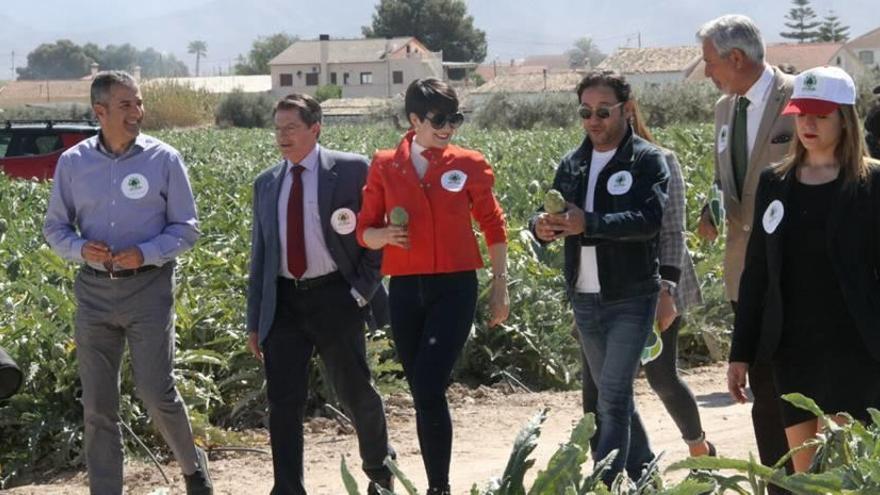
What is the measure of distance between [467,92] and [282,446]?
285 feet

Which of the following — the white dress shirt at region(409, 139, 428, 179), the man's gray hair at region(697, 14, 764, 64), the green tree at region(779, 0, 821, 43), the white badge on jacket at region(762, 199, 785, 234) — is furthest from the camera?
the green tree at region(779, 0, 821, 43)

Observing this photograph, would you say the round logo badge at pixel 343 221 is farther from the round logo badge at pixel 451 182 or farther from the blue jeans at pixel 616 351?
the blue jeans at pixel 616 351

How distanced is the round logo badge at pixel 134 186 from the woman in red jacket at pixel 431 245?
2.91ft

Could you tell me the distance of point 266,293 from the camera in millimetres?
6473

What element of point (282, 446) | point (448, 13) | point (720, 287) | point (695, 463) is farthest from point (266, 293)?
point (448, 13)

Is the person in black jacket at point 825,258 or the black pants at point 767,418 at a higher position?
the person in black jacket at point 825,258

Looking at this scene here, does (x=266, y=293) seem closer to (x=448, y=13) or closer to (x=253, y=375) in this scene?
(x=253, y=375)

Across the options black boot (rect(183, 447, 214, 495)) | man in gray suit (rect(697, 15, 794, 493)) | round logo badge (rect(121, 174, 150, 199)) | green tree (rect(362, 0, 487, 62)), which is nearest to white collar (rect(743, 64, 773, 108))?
man in gray suit (rect(697, 15, 794, 493))

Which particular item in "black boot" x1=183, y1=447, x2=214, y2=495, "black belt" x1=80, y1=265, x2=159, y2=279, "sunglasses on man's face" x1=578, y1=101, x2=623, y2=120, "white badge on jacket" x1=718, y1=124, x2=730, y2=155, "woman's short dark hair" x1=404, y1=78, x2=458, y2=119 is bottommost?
"black boot" x1=183, y1=447, x2=214, y2=495

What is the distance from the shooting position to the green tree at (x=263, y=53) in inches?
7047

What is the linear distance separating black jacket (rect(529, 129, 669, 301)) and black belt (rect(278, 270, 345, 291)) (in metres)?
0.97

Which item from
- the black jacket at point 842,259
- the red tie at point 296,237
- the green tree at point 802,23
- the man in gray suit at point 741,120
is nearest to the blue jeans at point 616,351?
the man in gray suit at point 741,120

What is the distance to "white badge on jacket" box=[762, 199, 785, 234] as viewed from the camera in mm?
5051

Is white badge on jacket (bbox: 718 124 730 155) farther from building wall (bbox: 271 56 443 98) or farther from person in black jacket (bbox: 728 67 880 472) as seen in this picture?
building wall (bbox: 271 56 443 98)
